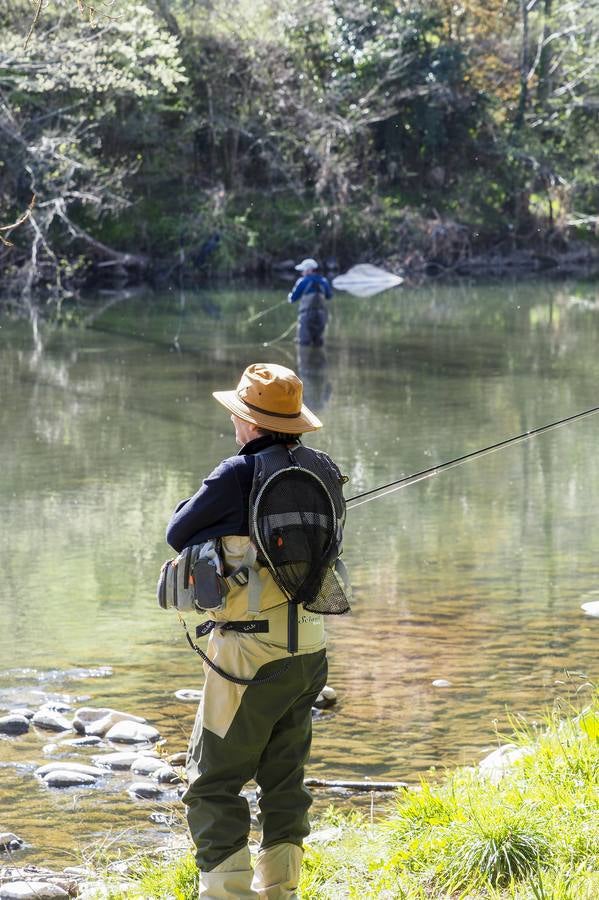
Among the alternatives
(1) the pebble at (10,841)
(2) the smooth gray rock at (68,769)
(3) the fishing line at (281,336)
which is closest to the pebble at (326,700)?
(2) the smooth gray rock at (68,769)

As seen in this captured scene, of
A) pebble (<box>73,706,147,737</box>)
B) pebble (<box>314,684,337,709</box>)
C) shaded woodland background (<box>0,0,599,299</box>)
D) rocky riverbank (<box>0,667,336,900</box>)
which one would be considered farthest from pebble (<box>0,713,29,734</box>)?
shaded woodland background (<box>0,0,599,299</box>)

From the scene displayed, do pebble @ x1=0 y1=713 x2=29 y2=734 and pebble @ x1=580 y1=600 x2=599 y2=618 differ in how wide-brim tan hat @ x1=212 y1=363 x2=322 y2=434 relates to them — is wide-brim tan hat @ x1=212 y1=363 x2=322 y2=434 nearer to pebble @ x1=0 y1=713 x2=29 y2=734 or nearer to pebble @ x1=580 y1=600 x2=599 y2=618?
pebble @ x1=0 y1=713 x2=29 y2=734

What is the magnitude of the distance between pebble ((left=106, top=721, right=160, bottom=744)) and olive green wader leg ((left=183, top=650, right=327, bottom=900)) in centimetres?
198

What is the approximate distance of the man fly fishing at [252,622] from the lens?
3250 mm

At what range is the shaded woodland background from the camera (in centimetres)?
3272

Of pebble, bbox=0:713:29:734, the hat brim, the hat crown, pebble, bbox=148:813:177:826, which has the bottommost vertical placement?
pebble, bbox=0:713:29:734

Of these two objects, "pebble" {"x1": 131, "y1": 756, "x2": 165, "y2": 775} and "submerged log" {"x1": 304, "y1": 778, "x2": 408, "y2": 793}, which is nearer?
"submerged log" {"x1": 304, "y1": 778, "x2": 408, "y2": 793}

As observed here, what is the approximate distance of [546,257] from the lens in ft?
132

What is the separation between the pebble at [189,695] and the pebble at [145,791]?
3.12 feet

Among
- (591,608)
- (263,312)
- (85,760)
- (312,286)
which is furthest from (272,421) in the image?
(263,312)

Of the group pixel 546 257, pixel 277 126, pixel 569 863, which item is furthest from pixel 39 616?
pixel 546 257

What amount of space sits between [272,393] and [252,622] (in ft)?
2.02

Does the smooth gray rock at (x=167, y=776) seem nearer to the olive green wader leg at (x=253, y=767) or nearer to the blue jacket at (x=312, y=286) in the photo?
the olive green wader leg at (x=253, y=767)

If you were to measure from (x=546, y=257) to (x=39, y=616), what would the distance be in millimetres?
35156
